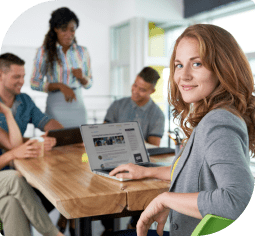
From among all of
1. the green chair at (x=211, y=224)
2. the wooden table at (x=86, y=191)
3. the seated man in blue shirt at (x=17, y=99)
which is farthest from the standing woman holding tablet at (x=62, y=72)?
the green chair at (x=211, y=224)

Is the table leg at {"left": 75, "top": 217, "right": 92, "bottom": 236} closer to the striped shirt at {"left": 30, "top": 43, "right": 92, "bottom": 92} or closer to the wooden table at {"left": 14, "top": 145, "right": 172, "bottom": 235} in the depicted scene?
the wooden table at {"left": 14, "top": 145, "right": 172, "bottom": 235}

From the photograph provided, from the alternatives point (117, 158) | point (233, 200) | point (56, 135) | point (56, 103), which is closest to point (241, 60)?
point (233, 200)

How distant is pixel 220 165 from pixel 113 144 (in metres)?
0.88

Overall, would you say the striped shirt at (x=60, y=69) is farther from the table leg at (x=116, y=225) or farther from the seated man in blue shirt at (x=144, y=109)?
the table leg at (x=116, y=225)

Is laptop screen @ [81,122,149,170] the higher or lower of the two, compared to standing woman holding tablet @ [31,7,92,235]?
lower

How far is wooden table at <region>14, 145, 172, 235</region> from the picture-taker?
3.39 feet

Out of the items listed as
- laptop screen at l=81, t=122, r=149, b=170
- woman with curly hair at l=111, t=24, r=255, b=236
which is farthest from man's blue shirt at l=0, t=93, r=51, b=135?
woman with curly hair at l=111, t=24, r=255, b=236

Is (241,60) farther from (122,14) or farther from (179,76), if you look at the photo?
(122,14)

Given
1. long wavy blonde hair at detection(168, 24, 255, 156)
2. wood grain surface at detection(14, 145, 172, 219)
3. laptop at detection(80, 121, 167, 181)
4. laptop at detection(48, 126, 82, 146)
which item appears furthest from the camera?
laptop at detection(48, 126, 82, 146)

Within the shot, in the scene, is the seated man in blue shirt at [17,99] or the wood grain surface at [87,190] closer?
the wood grain surface at [87,190]

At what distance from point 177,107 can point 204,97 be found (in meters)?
0.28

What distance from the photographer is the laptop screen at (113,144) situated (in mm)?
1432

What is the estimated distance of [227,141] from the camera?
2.24 feet

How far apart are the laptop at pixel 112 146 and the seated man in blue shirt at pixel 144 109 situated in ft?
3.69
